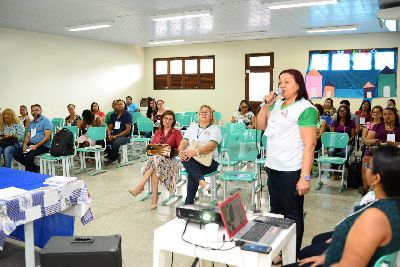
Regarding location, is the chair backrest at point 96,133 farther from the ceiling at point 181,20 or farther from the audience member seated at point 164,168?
the audience member seated at point 164,168

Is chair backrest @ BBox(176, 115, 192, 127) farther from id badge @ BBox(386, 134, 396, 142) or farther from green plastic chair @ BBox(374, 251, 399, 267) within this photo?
green plastic chair @ BBox(374, 251, 399, 267)

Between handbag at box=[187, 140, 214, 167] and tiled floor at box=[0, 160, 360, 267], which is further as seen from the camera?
handbag at box=[187, 140, 214, 167]

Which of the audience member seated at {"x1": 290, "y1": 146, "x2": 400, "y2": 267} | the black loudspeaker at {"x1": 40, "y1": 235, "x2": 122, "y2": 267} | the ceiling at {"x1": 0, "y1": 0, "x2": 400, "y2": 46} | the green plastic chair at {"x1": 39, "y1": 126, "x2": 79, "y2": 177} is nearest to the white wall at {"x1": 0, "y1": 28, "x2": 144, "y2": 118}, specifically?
the ceiling at {"x1": 0, "y1": 0, "x2": 400, "y2": 46}

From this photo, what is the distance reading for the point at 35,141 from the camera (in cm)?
614

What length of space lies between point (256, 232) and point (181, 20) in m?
6.43

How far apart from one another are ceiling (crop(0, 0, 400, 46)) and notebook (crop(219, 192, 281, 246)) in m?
4.68

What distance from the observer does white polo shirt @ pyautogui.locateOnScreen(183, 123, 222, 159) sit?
427 cm

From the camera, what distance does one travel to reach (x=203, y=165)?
427 cm

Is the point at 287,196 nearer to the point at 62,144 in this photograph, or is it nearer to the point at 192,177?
the point at 192,177

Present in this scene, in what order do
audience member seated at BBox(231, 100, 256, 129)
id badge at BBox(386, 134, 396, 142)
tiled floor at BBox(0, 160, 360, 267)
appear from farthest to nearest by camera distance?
audience member seated at BBox(231, 100, 256, 129), id badge at BBox(386, 134, 396, 142), tiled floor at BBox(0, 160, 360, 267)

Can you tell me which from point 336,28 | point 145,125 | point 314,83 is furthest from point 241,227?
point 314,83

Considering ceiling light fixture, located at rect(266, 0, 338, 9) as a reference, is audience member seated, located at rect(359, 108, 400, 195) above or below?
below

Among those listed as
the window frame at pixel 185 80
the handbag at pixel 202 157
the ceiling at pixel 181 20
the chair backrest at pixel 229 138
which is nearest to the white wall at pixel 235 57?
the window frame at pixel 185 80

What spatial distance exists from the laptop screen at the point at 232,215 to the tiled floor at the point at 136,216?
3.67 ft
